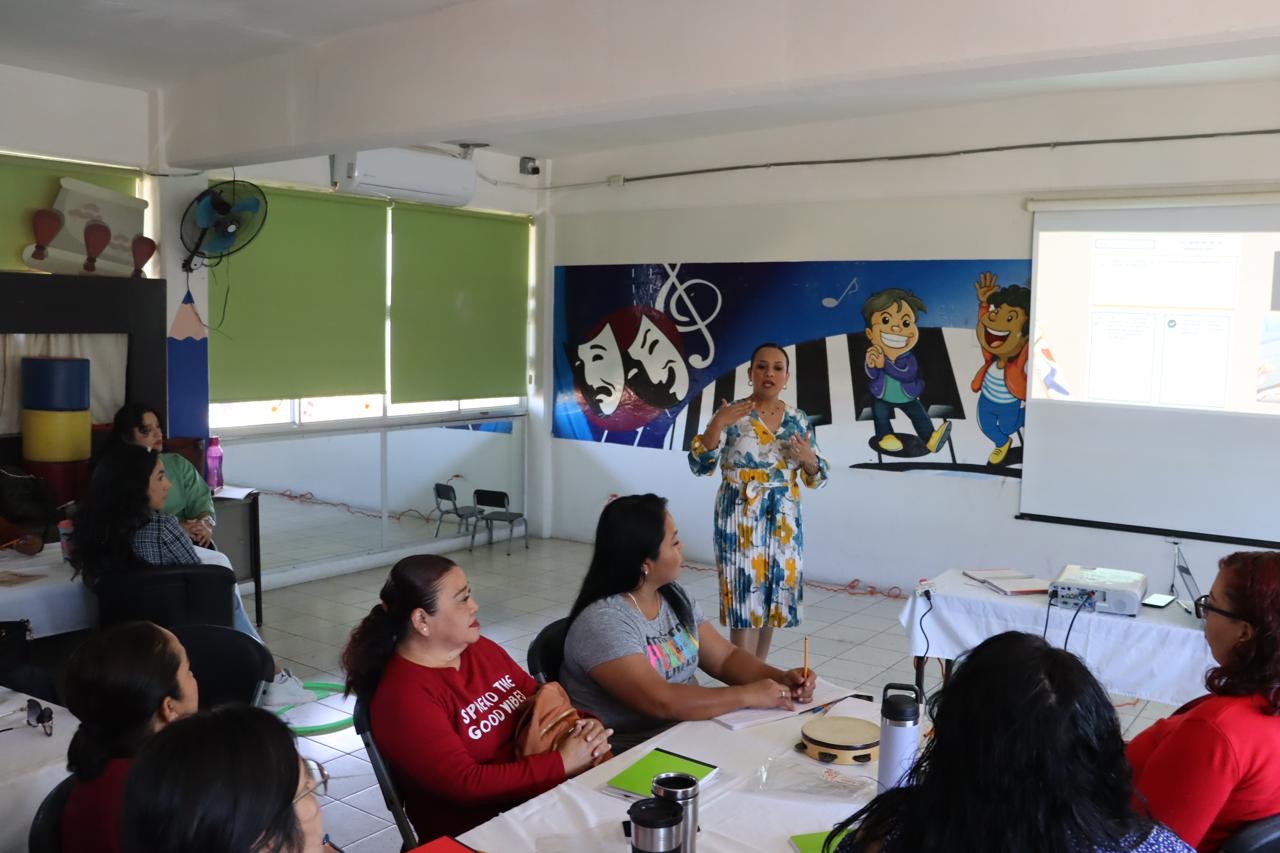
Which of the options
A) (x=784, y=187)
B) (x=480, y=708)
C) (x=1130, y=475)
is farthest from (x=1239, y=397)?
(x=480, y=708)

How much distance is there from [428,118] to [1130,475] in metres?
4.18

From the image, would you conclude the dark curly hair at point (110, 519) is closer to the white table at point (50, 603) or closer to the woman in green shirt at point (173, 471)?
the white table at point (50, 603)

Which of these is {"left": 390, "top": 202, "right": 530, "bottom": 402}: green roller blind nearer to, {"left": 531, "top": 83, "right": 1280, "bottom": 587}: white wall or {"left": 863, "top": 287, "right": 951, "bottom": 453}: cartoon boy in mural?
{"left": 531, "top": 83, "right": 1280, "bottom": 587}: white wall

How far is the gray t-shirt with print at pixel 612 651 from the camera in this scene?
2.76 m

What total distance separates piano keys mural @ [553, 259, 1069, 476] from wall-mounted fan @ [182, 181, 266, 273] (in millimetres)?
2627

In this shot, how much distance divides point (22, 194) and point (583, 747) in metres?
4.59

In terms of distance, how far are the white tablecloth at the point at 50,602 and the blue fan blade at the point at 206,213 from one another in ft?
7.76

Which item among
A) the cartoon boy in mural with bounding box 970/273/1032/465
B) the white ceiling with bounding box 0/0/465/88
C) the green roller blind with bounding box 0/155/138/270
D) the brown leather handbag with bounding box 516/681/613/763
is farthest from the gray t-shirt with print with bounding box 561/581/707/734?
the green roller blind with bounding box 0/155/138/270

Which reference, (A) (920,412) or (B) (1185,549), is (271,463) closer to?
(A) (920,412)

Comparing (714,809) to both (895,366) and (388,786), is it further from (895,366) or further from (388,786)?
(895,366)

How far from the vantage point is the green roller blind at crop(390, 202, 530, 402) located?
738cm

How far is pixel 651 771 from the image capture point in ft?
7.56

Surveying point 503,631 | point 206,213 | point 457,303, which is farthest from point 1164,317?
point 206,213

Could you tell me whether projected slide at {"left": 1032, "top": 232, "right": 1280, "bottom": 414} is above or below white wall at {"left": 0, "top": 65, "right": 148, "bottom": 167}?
below
